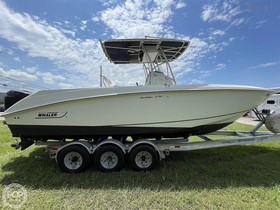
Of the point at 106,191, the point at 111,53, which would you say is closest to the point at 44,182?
the point at 106,191

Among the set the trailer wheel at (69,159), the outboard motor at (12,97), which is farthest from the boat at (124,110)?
the trailer wheel at (69,159)

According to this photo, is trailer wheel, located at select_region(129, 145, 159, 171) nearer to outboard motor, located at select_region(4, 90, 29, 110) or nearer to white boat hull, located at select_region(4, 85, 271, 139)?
white boat hull, located at select_region(4, 85, 271, 139)

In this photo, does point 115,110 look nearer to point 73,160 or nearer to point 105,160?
point 105,160

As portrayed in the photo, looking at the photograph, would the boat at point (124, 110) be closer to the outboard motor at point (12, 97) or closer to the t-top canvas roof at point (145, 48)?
the outboard motor at point (12, 97)

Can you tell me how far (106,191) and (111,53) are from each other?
3.46 meters

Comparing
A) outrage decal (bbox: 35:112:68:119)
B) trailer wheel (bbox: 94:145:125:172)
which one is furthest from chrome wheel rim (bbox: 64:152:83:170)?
outrage decal (bbox: 35:112:68:119)

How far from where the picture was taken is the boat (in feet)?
12.5

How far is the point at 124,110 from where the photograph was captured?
384 centimetres

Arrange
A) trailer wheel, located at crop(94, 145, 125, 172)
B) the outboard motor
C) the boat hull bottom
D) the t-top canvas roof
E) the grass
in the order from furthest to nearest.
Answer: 1. the t-top canvas roof
2. the outboard motor
3. the boat hull bottom
4. trailer wheel, located at crop(94, 145, 125, 172)
5. the grass

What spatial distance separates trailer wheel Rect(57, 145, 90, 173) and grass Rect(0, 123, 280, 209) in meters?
0.12

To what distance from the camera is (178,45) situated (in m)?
4.87

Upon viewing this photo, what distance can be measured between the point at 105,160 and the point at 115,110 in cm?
96

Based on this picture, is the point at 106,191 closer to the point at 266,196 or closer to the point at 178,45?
the point at 266,196

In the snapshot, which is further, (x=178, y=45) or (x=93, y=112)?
(x=178, y=45)
